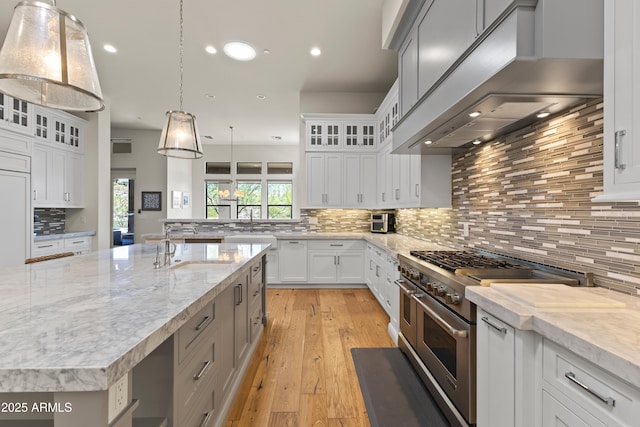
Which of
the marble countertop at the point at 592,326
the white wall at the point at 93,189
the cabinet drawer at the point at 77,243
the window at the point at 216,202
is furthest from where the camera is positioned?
the window at the point at 216,202

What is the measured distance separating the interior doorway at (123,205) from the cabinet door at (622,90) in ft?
30.1

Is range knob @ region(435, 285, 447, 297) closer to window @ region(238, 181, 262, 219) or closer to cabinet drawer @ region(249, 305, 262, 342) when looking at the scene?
cabinet drawer @ region(249, 305, 262, 342)

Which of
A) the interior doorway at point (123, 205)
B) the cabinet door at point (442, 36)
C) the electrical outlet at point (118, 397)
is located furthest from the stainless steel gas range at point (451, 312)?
the interior doorway at point (123, 205)

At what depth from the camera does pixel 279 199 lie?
10.2 metres

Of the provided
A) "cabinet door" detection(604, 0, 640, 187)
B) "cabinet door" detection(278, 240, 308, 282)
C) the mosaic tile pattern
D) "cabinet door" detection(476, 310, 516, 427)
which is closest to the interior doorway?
the mosaic tile pattern

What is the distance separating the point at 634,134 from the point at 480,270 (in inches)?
40.3

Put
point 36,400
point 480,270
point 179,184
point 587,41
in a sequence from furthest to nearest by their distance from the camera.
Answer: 1. point 179,184
2. point 480,270
3. point 587,41
4. point 36,400

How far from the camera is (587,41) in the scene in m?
1.14

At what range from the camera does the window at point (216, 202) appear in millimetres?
9969

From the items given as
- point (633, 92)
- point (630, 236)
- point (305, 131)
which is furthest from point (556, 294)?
point (305, 131)

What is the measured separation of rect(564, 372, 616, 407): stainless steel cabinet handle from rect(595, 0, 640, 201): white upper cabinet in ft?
1.86

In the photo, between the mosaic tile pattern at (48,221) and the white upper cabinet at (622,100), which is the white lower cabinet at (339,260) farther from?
the mosaic tile pattern at (48,221)

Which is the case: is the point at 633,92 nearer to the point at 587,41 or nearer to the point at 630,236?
the point at 587,41

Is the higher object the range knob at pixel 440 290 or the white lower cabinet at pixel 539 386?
the range knob at pixel 440 290
